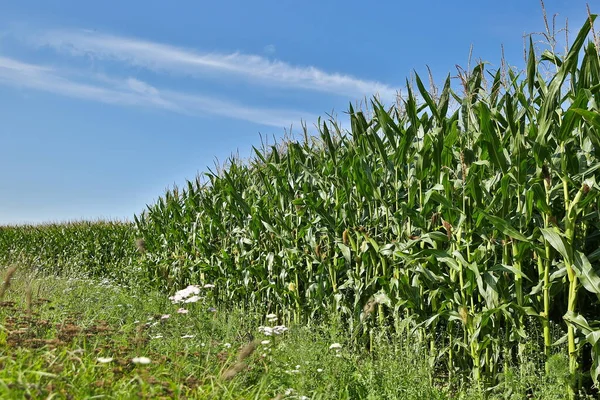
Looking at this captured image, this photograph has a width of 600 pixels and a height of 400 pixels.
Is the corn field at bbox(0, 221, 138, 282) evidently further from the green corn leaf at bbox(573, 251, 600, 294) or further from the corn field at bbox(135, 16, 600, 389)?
the green corn leaf at bbox(573, 251, 600, 294)

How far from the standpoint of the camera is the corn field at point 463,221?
387 cm

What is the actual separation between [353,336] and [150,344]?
1.81 meters

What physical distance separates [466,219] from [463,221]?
5.8 inches

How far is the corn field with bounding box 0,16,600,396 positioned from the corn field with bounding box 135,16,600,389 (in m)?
0.01

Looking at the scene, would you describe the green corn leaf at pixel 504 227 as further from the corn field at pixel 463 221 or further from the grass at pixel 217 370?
the grass at pixel 217 370

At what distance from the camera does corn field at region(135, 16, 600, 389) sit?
387 cm

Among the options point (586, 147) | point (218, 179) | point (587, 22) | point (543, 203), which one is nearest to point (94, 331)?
point (543, 203)

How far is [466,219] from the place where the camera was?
4.39 m

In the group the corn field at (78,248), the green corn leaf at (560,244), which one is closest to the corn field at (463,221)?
the green corn leaf at (560,244)

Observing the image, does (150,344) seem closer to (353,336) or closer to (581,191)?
(353,336)

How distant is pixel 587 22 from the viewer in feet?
12.7

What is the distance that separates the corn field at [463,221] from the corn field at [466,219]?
1 centimetres

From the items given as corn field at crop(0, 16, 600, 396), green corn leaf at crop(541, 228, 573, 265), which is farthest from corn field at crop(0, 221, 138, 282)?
green corn leaf at crop(541, 228, 573, 265)

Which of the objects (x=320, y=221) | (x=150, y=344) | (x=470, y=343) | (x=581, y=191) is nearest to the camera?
(x=581, y=191)
